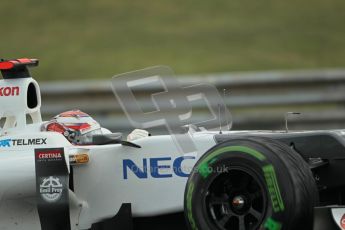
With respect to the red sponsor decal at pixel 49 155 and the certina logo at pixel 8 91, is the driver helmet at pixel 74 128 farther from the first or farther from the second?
the red sponsor decal at pixel 49 155

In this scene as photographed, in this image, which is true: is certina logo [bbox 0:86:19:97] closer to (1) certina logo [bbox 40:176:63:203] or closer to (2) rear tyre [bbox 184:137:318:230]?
(1) certina logo [bbox 40:176:63:203]

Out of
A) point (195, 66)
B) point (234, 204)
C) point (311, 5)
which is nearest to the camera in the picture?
point (234, 204)

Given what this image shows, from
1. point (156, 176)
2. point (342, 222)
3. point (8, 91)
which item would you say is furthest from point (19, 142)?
point (342, 222)

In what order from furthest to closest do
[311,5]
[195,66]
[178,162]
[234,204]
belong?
[311,5], [195,66], [178,162], [234,204]

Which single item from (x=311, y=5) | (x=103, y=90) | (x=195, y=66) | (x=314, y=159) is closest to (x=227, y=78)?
(x=103, y=90)

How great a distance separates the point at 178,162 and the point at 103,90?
560 cm

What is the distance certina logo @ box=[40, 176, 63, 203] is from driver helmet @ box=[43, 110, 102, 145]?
2.52 feet

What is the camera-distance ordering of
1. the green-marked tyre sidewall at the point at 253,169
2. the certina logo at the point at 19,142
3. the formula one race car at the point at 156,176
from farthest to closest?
the certina logo at the point at 19,142 < the formula one race car at the point at 156,176 < the green-marked tyre sidewall at the point at 253,169

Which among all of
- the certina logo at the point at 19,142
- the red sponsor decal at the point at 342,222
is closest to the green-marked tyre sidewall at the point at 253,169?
the red sponsor decal at the point at 342,222

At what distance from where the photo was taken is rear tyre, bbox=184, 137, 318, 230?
5.69 metres

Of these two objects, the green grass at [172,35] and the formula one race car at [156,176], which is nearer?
the formula one race car at [156,176]

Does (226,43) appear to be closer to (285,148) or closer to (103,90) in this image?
(103,90)

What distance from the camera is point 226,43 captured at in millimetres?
16938

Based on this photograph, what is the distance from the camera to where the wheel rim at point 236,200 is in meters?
5.89
